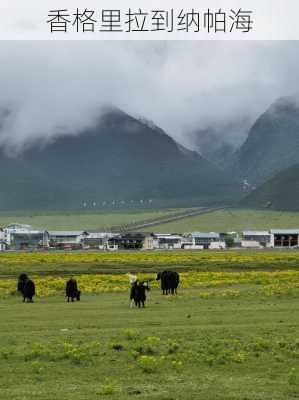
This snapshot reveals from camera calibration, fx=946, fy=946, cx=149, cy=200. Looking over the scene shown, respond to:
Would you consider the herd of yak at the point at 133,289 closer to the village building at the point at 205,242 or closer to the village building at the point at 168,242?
the village building at the point at 205,242

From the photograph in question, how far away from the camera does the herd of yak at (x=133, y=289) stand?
33125 mm

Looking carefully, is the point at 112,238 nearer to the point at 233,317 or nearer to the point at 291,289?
the point at 291,289

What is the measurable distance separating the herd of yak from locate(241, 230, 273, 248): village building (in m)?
125

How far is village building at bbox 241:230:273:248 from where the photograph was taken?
167250mm

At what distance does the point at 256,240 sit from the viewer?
172 meters

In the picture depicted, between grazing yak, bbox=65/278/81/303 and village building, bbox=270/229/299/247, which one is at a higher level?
village building, bbox=270/229/299/247

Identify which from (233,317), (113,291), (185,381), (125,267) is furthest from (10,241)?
(185,381)

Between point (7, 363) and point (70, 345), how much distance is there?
2.03 metres

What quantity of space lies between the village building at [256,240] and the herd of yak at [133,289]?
125014 millimetres

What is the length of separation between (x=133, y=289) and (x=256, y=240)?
461 feet

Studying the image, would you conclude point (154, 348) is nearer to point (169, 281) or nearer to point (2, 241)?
point (169, 281)

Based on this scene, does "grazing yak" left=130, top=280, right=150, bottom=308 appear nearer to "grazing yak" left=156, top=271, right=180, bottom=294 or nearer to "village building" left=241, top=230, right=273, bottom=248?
"grazing yak" left=156, top=271, right=180, bottom=294

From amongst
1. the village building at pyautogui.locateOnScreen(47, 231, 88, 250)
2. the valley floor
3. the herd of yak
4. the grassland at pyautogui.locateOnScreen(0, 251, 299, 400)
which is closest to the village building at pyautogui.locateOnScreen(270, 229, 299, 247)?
the village building at pyautogui.locateOnScreen(47, 231, 88, 250)

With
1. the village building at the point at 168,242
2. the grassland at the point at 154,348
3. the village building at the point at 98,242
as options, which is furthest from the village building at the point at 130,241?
the grassland at the point at 154,348
